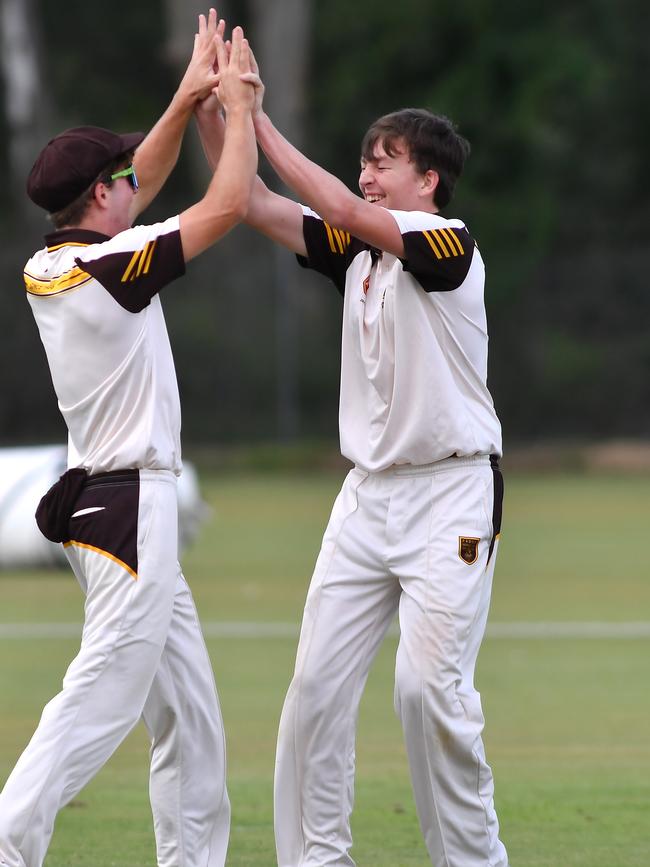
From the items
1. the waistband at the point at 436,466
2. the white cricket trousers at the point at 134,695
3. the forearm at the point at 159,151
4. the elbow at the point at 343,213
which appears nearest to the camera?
the white cricket trousers at the point at 134,695

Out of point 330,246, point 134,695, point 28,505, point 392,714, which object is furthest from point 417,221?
point 28,505

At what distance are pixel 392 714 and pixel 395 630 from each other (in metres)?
2.51

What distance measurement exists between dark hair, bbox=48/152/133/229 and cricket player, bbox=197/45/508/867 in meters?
0.48

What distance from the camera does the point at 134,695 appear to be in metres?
4.99

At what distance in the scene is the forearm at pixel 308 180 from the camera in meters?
5.06

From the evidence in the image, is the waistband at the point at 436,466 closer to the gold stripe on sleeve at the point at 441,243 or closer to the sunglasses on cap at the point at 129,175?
the gold stripe on sleeve at the point at 441,243

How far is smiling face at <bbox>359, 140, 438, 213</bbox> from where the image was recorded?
17.6ft

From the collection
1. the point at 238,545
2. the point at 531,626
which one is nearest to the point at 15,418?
the point at 238,545

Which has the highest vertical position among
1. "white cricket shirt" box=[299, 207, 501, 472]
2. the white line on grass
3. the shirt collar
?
the shirt collar

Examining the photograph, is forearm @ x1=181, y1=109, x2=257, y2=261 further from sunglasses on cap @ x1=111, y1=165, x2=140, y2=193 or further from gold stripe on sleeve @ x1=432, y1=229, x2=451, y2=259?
gold stripe on sleeve @ x1=432, y1=229, x2=451, y2=259

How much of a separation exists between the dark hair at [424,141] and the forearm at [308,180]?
0.29 m

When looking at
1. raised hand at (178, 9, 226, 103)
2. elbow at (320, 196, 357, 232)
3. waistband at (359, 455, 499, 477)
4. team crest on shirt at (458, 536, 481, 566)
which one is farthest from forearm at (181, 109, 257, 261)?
team crest on shirt at (458, 536, 481, 566)

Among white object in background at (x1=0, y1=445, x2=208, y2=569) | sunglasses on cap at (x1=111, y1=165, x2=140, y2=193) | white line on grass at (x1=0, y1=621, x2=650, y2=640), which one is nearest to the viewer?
sunglasses on cap at (x1=111, y1=165, x2=140, y2=193)

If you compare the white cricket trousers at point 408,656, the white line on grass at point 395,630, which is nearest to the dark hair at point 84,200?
the white cricket trousers at point 408,656
